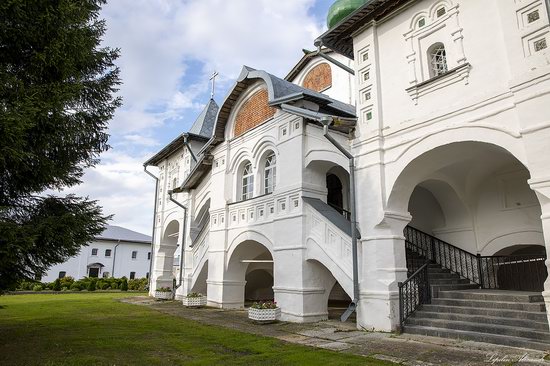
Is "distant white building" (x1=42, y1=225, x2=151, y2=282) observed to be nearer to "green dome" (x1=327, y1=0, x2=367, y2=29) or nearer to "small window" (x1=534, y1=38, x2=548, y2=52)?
"green dome" (x1=327, y1=0, x2=367, y2=29)

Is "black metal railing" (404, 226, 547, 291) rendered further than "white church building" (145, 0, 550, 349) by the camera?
Yes

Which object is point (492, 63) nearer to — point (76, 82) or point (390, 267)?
point (390, 267)

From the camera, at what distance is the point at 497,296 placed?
25.2 feet

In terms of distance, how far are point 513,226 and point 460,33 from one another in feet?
15.7

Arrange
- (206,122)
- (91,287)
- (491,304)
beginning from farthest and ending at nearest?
(91,287), (206,122), (491,304)

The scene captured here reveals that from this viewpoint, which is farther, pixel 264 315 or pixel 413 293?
pixel 264 315

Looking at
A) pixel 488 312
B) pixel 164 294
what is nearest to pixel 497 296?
pixel 488 312

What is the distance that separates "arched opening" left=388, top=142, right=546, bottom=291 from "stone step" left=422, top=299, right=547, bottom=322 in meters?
1.86

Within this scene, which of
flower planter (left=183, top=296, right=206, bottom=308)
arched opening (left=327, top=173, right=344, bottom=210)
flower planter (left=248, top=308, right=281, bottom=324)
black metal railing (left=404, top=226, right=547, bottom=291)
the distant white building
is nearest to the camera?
black metal railing (left=404, top=226, right=547, bottom=291)

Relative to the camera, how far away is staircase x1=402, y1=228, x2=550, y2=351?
21.0 feet

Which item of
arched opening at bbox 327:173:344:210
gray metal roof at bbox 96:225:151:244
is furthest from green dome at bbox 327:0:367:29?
gray metal roof at bbox 96:225:151:244

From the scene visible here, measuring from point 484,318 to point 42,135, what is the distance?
8441 millimetres

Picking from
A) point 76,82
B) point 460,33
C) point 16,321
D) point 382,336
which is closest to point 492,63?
point 460,33

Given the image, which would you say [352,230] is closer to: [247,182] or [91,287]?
[247,182]
